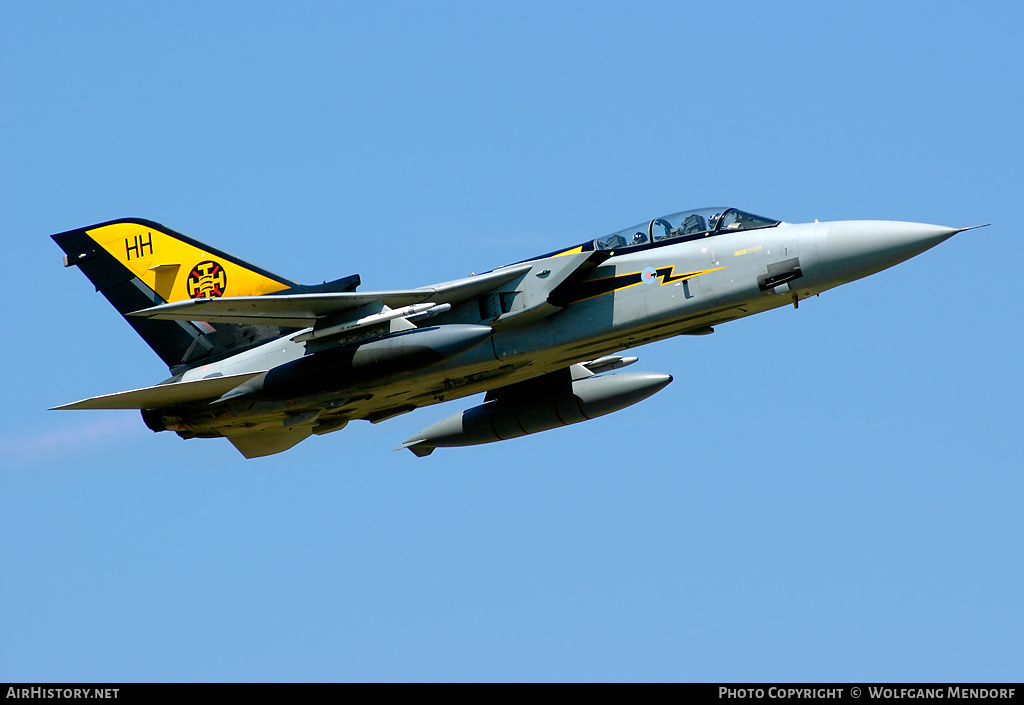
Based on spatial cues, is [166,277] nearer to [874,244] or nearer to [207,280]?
[207,280]

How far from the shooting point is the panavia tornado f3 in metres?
18.5

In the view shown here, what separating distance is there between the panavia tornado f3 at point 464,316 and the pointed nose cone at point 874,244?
0.07 feet

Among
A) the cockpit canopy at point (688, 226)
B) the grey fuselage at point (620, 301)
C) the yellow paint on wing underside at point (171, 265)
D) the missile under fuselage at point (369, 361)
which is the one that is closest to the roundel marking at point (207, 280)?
the yellow paint on wing underside at point (171, 265)

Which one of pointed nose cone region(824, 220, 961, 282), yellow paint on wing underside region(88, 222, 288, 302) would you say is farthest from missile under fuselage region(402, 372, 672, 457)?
pointed nose cone region(824, 220, 961, 282)

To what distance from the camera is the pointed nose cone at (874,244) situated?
59.4 ft

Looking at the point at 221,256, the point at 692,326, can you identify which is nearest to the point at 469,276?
the point at 692,326

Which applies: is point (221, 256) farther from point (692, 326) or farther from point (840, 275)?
point (840, 275)

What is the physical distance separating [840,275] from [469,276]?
19.8 ft

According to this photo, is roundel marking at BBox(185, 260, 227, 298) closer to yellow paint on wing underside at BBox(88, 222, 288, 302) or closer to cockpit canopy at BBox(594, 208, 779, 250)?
yellow paint on wing underside at BBox(88, 222, 288, 302)

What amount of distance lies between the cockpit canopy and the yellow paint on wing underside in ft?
21.1

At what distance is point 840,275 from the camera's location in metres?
18.4

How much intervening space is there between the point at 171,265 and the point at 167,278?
26 cm

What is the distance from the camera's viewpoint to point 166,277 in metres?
22.4
